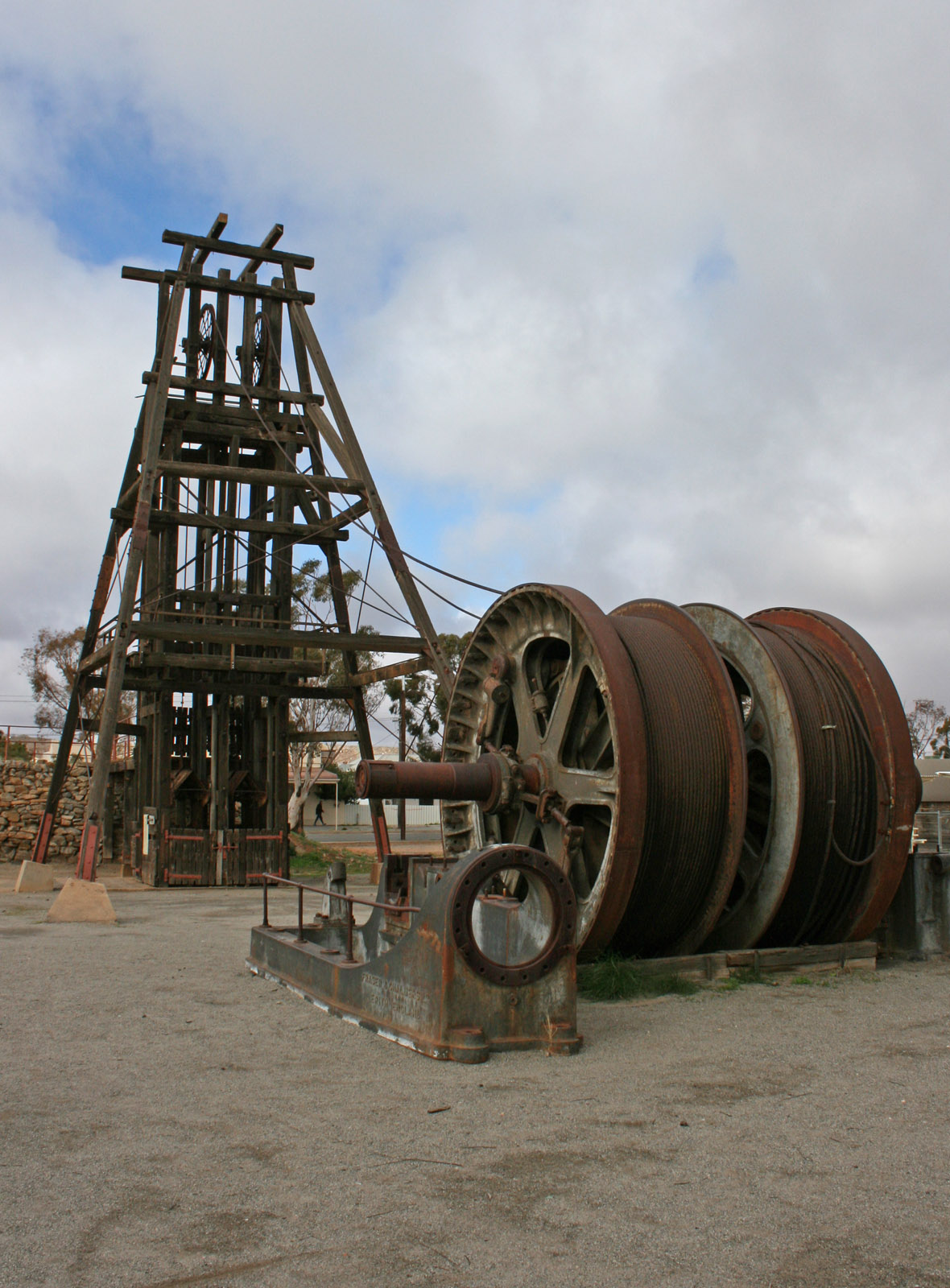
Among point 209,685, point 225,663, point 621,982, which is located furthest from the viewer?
point 209,685

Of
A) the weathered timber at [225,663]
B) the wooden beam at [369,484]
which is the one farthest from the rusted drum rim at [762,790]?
the weathered timber at [225,663]

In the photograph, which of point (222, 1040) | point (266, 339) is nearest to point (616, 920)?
point (222, 1040)

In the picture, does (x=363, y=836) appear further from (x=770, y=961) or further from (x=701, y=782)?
(x=701, y=782)

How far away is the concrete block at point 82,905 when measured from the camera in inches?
474

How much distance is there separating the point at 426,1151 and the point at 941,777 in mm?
32804

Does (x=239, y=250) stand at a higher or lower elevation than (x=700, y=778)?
higher

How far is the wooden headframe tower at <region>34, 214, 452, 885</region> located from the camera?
53.1ft

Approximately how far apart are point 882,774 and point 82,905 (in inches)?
330

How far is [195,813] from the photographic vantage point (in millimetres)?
18828

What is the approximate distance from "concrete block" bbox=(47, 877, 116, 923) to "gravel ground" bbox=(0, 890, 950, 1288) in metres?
4.81

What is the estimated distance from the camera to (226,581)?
19016 millimetres

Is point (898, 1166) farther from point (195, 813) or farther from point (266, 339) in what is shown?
point (266, 339)

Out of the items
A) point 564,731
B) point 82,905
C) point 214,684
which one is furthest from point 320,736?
point 564,731

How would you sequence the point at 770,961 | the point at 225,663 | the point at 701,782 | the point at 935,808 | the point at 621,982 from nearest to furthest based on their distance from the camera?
the point at 621,982
the point at 701,782
the point at 770,961
the point at 225,663
the point at 935,808
